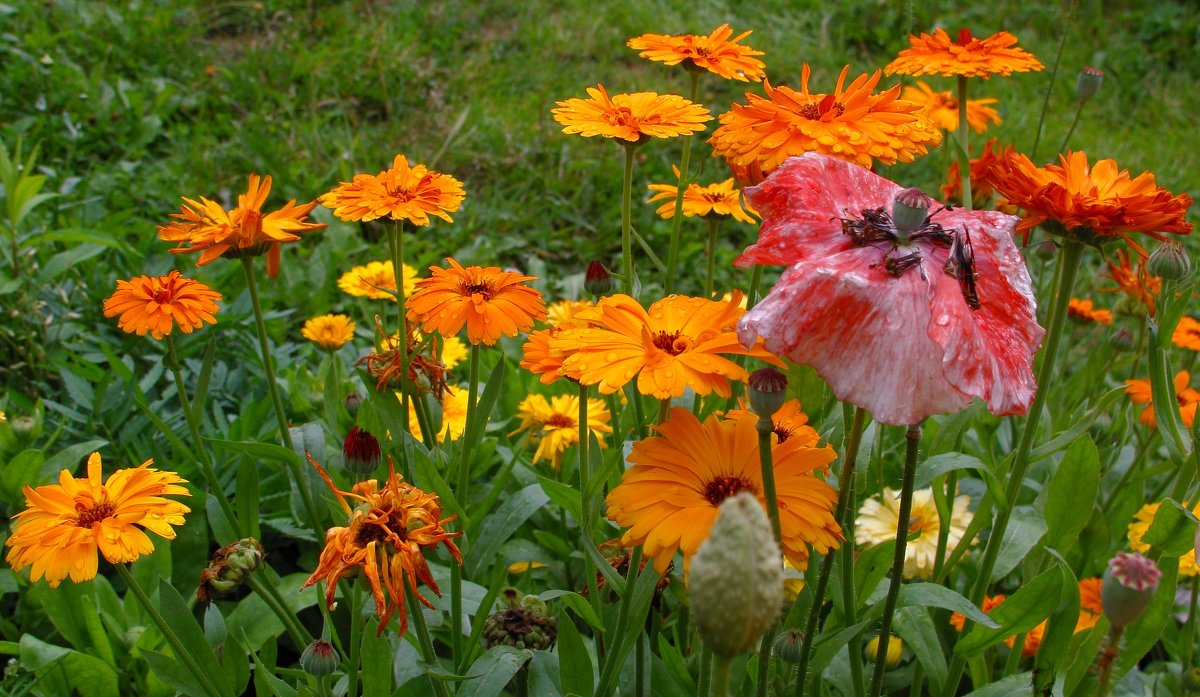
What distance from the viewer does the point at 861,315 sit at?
2.97 feet

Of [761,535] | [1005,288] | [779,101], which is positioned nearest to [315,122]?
[779,101]

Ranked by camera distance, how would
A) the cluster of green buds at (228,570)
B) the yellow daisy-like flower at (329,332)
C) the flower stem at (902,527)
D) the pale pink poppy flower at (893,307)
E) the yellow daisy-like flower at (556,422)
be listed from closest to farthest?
the pale pink poppy flower at (893,307), the flower stem at (902,527), the cluster of green buds at (228,570), the yellow daisy-like flower at (556,422), the yellow daisy-like flower at (329,332)

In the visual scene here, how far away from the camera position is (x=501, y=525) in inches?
63.7

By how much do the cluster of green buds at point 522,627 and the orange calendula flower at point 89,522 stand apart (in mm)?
429

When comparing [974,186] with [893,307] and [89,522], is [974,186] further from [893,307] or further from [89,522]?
[89,522]

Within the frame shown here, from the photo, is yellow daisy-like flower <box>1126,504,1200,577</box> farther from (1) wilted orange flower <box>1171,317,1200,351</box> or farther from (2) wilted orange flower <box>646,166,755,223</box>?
(2) wilted orange flower <box>646,166,755,223</box>

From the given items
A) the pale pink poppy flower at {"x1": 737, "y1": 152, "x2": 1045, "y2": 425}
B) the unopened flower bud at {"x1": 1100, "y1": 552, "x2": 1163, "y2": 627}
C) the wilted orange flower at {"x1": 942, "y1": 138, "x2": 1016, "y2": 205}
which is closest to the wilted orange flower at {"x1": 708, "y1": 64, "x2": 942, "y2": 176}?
the pale pink poppy flower at {"x1": 737, "y1": 152, "x2": 1045, "y2": 425}

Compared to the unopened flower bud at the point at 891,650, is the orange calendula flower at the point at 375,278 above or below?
above

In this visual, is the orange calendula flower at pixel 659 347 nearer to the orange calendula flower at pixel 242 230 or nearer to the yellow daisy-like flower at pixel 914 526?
the orange calendula flower at pixel 242 230

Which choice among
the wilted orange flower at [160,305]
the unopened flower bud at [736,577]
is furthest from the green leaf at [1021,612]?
the wilted orange flower at [160,305]

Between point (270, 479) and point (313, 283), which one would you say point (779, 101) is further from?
point (313, 283)

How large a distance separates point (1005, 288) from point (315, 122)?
3.05 m

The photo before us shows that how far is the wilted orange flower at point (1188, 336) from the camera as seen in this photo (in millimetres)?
2195

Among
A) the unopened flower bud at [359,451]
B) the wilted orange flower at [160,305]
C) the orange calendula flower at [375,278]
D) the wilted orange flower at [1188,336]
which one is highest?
the wilted orange flower at [160,305]
